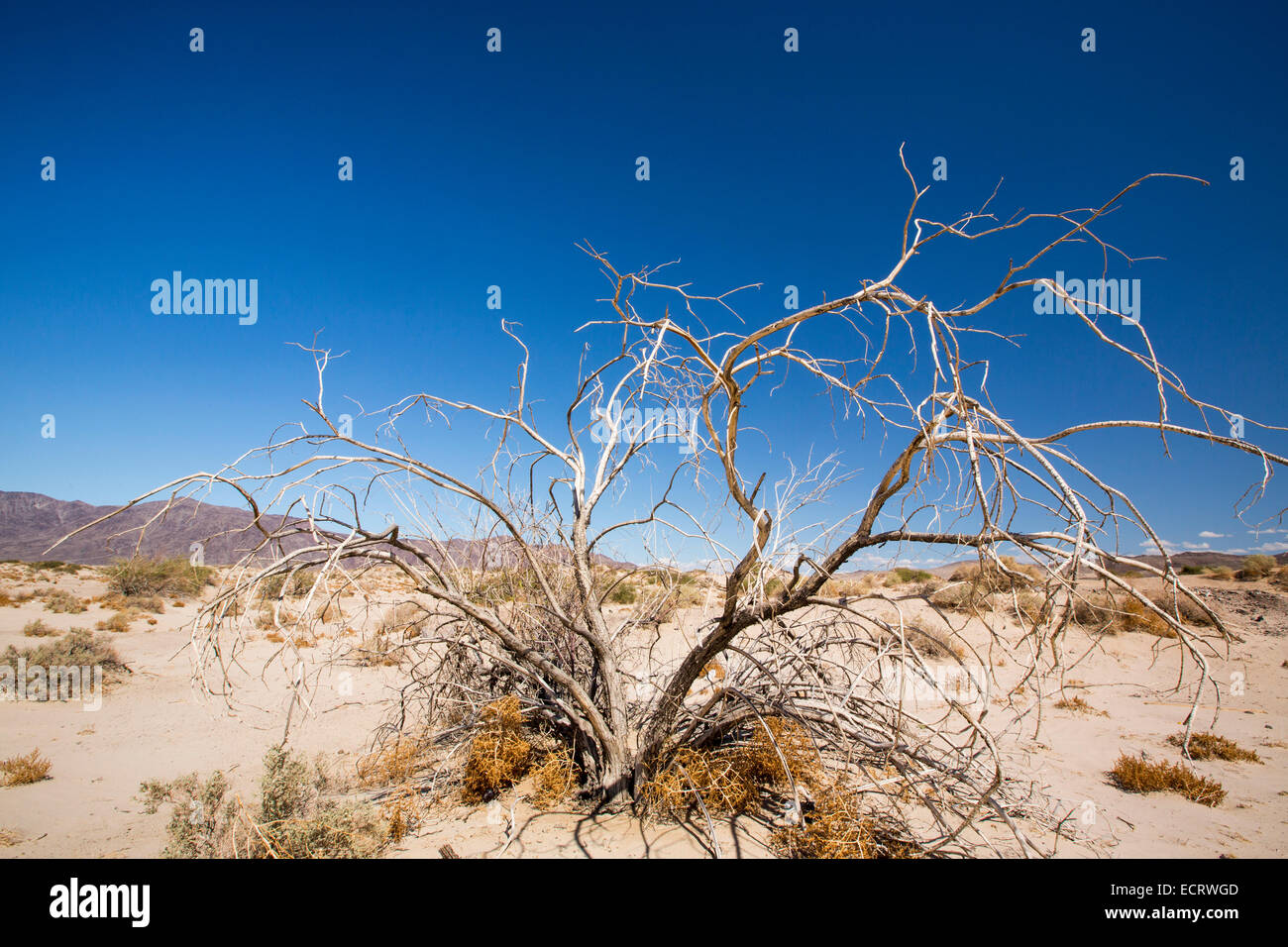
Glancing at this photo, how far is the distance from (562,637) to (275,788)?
264 cm

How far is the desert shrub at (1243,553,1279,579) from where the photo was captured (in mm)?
20302

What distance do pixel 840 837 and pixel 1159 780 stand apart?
4862 mm

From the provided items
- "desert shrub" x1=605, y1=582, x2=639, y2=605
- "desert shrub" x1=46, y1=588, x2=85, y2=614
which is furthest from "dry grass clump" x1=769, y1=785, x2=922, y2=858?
"desert shrub" x1=46, y1=588, x2=85, y2=614

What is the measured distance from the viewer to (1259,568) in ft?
67.8

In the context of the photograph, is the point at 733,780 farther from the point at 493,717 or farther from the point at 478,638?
the point at 478,638

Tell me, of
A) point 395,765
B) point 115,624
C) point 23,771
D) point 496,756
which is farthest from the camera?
point 115,624

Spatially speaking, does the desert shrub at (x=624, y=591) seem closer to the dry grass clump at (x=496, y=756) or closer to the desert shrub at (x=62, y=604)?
the dry grass clump at (x=496, y=756)

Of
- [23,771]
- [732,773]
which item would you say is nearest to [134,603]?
[23,771]

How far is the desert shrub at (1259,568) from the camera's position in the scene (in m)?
20.3

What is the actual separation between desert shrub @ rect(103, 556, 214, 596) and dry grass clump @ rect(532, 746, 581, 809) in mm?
20617

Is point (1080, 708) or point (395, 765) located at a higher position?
point (395, 765)

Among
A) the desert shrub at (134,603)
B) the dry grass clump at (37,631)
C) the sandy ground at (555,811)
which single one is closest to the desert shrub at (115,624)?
the dry grass clump at (37,631)

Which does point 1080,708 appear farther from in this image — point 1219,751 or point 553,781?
point 553,781

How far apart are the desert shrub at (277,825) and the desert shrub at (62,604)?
18.3 m
